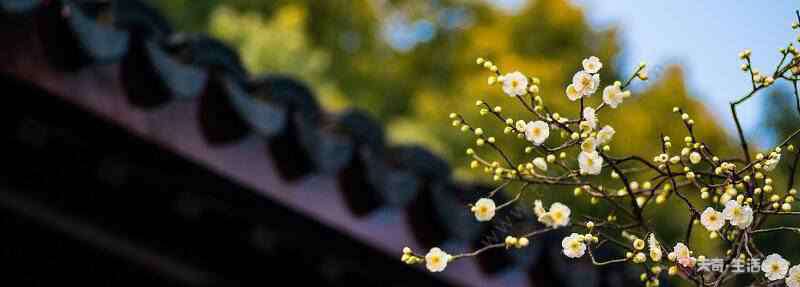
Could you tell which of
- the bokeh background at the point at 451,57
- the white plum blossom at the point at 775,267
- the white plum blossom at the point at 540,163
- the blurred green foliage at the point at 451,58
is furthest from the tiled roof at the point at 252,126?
the blurred green foliage at the point at 451,58

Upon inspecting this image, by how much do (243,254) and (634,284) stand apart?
32.3 inches

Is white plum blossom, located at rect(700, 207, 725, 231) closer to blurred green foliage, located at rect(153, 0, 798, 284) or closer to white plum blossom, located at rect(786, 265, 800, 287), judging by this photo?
Answer: white plum blossom, located at rect(786, 265, 800, 287)

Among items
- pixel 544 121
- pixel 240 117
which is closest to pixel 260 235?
pixel 240 117

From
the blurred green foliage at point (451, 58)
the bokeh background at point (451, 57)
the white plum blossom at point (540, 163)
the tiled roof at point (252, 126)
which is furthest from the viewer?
the blurred green foliage at point (451, 58)

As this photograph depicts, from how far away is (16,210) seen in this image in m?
1.94

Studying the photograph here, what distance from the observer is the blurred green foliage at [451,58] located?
9.61 meters

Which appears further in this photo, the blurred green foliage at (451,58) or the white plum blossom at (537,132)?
the blurred green foliage at (451,58)

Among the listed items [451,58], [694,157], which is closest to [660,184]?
[694,157]

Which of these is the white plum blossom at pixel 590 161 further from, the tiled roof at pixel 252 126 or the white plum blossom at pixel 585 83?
the tiled roof at pixel 252 126

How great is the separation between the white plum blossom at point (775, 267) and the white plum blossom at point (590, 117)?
21 centimetres

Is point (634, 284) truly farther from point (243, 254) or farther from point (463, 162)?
point (463, 162)

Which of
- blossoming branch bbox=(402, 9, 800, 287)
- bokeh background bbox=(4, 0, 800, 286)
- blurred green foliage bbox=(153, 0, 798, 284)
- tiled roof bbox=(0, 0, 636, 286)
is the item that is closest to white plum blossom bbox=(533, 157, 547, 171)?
blossoming branch bbox=(402, 9, 800, 287)

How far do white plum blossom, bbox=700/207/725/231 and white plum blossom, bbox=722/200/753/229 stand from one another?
0.03ft

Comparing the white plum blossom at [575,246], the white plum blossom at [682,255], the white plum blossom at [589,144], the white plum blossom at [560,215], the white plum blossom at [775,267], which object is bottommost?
the white plum blossom at [775,267]
